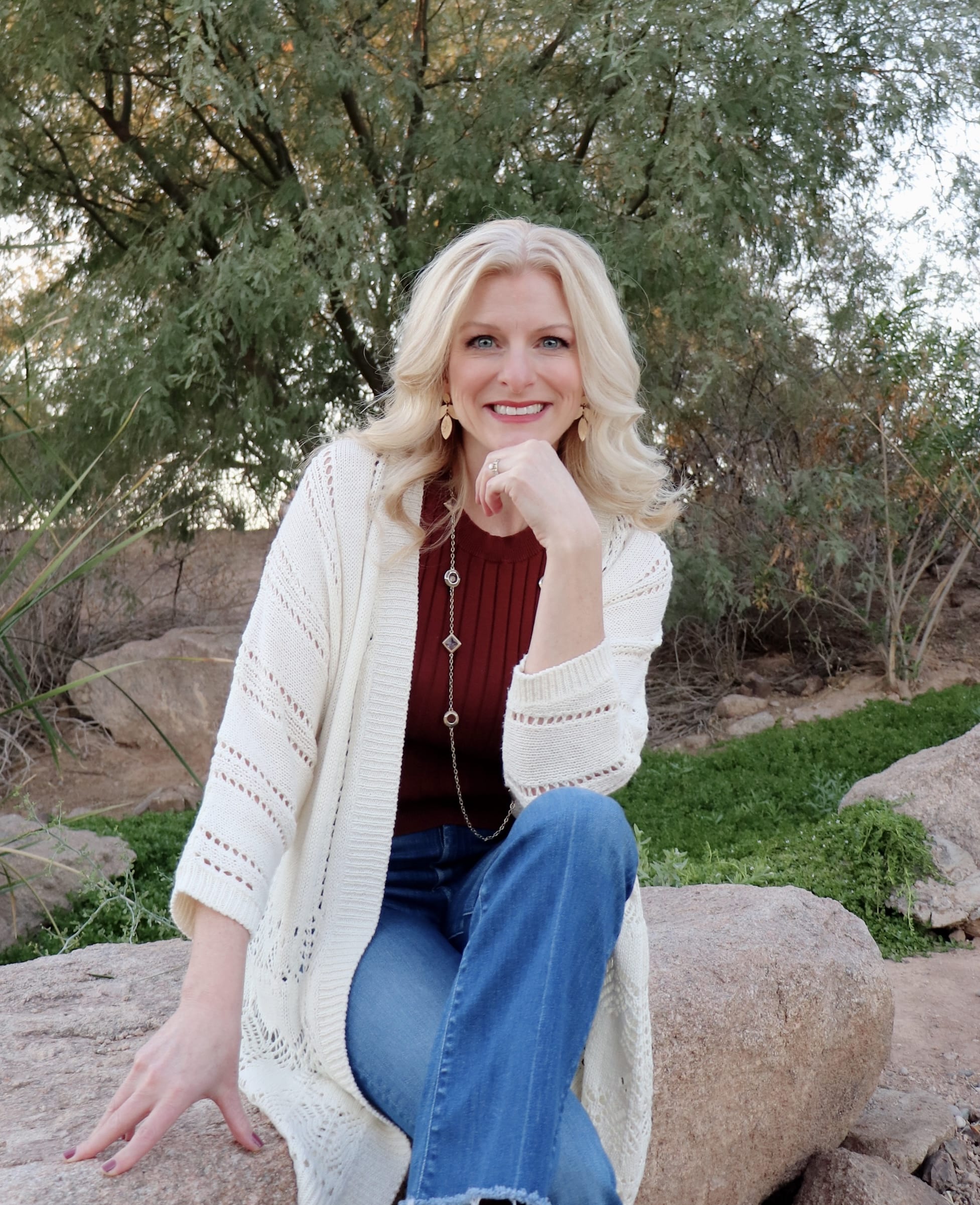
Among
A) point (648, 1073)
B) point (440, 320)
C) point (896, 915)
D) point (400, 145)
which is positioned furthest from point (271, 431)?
point (648, 1073)

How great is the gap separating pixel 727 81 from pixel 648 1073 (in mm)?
5745

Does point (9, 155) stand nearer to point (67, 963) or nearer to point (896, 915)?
point (67, 963)

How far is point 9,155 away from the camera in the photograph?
19.9 feet

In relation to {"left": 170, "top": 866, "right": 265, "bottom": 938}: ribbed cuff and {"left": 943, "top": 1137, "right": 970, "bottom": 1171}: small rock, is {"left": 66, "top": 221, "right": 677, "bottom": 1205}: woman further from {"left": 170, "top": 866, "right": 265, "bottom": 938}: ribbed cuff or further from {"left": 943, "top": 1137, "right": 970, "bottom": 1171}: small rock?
{"left": 943, "top": 1137, "right": 970, "bottom": 1171}: small rock

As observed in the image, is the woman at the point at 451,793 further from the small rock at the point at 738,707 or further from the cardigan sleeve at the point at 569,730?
the small rock at the point at 738,707

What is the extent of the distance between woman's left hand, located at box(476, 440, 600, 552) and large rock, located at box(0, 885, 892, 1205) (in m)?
0.94

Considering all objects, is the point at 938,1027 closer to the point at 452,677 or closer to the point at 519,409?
the point at 452,677

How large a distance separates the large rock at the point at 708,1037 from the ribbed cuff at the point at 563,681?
0.70 m

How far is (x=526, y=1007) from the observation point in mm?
1420

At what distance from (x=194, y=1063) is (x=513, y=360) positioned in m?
1.21

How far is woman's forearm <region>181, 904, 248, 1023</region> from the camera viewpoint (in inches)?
57.6

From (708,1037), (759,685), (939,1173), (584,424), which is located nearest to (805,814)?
(939,1173)

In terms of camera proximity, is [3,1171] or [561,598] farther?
[561,598]

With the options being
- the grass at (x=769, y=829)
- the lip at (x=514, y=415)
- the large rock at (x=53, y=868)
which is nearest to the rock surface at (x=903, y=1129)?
the grass at (x=769, y=829)
